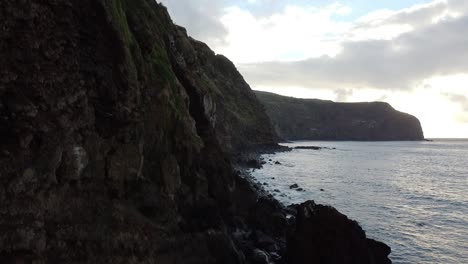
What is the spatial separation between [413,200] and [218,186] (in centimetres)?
3924

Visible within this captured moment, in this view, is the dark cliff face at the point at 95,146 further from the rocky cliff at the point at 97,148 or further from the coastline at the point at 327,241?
the coastline at the point at 327,241

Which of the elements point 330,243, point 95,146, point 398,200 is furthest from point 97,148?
point 398,200

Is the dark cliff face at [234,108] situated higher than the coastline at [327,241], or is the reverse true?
the dark cliff face at [234,108]

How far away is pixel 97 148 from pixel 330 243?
16.1m

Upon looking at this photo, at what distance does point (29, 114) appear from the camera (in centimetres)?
1952

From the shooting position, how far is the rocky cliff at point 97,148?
19.3 meters

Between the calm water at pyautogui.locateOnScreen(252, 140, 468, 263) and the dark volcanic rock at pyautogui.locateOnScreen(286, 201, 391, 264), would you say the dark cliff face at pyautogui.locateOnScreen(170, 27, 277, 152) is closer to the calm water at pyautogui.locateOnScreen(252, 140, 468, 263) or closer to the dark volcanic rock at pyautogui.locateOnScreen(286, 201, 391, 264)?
the calm water at pyautogui.locateOnScreen(252, 140, 468, 263)

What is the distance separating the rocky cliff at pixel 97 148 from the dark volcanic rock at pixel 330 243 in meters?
1.00

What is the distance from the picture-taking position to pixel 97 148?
2261 centimetres

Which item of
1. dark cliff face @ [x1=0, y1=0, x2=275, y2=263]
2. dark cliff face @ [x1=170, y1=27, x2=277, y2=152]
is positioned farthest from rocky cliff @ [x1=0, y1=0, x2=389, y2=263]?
dark cliff face @ [x1=170, y1=27, x2=277, y2=152]

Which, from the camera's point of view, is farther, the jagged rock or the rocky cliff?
the jagged rock

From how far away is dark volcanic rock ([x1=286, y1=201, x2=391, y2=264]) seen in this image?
28094 millimetres

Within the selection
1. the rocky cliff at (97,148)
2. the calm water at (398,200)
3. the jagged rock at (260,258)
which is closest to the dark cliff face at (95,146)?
the rocky cliff at (97,148)

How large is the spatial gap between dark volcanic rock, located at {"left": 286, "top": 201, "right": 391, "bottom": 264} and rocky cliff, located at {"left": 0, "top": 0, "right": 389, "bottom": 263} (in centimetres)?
100
